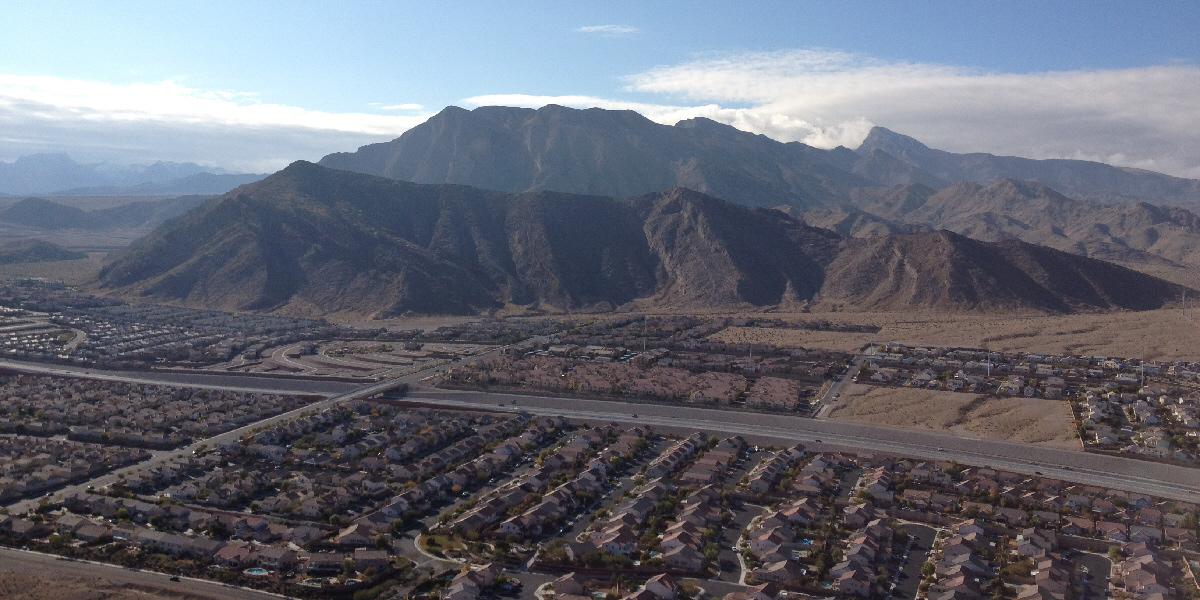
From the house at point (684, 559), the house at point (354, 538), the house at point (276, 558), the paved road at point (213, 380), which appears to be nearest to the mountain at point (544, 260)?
the paved road at point (213, 380)

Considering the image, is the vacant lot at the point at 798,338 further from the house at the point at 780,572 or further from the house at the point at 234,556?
the house at the point at 234,556

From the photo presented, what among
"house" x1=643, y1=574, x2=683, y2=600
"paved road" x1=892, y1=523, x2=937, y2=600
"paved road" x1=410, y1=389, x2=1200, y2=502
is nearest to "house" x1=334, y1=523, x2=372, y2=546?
"house" x1=643, y1=574, x2=683, y2=600

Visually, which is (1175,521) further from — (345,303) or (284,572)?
(345,303)

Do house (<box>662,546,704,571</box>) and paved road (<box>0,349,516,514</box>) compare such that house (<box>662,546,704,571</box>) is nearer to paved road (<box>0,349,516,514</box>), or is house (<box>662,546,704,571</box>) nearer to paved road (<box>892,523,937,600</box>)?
paved road (<box>892,523,937,600</box>)

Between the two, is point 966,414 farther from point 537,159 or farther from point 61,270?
point 537,159

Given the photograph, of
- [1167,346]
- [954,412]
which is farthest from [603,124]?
[954,412]

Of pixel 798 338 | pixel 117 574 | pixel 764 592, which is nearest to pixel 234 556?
pixel 117 574
